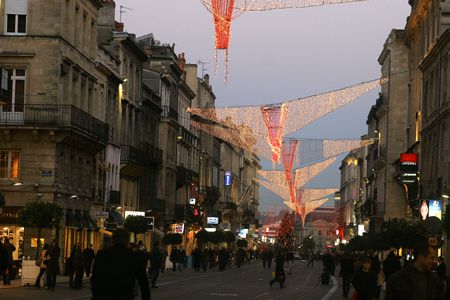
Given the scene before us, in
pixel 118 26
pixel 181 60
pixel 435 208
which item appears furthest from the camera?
pixel 181 60

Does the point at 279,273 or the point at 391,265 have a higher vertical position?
the point at 391,265

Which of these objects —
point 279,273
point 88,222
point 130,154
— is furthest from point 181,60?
point 279,273

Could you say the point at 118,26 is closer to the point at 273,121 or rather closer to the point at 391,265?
the point at 273,121

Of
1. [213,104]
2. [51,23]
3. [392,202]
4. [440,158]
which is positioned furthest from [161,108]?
[213,104]

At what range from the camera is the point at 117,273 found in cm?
1309

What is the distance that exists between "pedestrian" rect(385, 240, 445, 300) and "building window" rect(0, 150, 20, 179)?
135ft

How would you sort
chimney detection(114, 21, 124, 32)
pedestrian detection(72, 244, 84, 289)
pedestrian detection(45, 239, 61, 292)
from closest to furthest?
pedestrian detection(45, 239, 61, 292) → pedestrian detection(72, 244, 84, 289) → chimney detection(114, 21, 124, 32)

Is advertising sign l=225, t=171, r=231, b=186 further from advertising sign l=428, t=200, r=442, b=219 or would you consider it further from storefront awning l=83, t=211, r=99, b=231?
advertising sign l=428, t=200, r=442, b=219

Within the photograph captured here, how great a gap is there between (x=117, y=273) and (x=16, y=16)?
40.4 m

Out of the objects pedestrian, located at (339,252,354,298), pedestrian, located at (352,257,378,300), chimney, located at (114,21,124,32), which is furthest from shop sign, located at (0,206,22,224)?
pedestrian, located at (352,257,378,300)

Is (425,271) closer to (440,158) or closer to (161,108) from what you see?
(440,158)

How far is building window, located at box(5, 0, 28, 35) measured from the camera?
2044 inches

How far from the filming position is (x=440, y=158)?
63281mm

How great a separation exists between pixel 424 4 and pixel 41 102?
2929 centimetres
